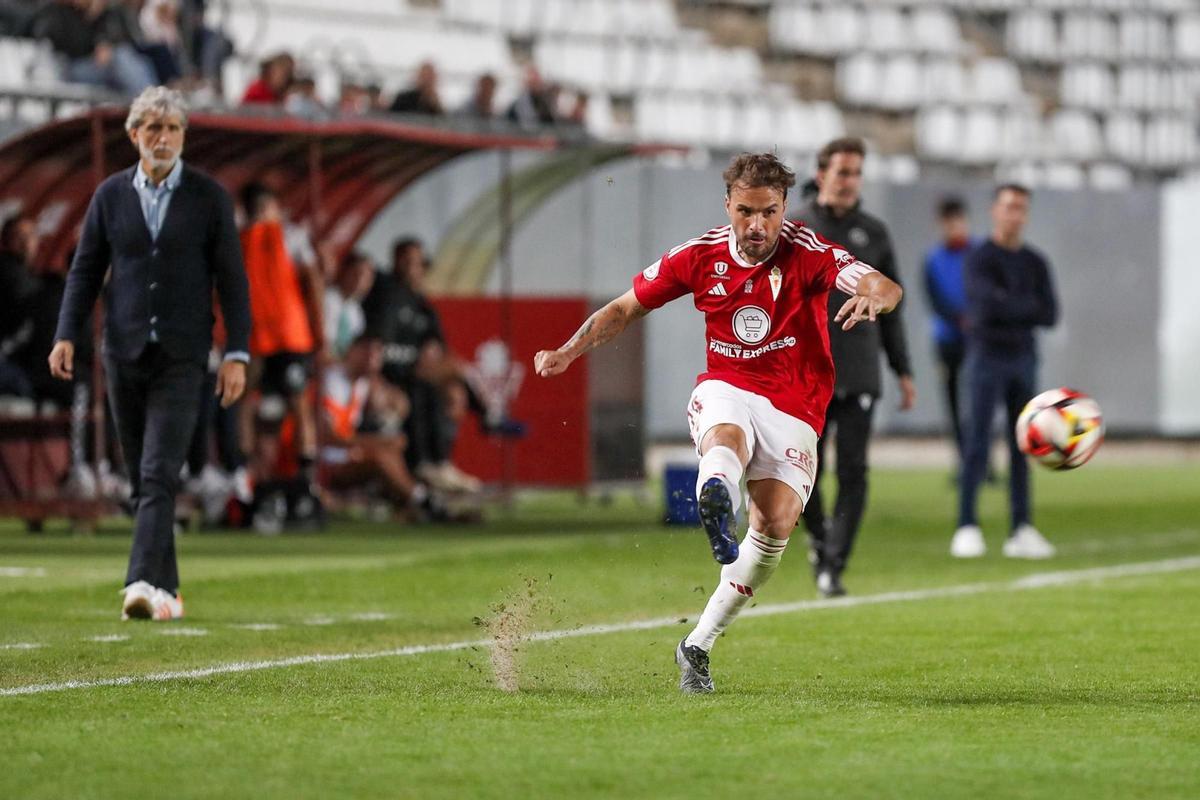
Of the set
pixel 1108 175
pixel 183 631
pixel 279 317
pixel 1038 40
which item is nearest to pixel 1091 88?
pixel 1038 40

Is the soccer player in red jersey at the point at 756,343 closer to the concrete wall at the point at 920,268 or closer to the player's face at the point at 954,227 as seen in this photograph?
the player's face at the point at 954,227

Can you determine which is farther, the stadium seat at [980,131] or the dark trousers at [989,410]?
the stadium seat at [980,131]

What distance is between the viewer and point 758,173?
7.41 metres

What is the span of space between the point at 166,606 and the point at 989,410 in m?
6.20

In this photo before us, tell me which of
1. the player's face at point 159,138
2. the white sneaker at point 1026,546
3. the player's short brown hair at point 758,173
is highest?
the player's face at point 159,138

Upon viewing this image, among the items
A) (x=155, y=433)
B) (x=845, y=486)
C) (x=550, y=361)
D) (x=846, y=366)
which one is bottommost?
(x=845, y=486)

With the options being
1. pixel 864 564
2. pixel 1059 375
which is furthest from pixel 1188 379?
pixel 864 564

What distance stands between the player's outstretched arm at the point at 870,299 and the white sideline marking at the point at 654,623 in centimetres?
243

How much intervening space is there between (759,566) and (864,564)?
612cm

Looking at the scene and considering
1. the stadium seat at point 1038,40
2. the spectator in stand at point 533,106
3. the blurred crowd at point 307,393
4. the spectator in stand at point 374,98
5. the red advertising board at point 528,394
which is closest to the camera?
the blurred crowd at point 307,393

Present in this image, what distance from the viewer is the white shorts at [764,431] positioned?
24.8ft

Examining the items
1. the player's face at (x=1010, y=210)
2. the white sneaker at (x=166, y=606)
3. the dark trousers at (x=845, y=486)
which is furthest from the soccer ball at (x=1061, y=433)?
the player's face at (x=1010, y=210)

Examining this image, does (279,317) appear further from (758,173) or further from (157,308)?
(758,173)

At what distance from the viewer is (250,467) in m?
17.4
